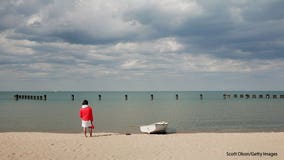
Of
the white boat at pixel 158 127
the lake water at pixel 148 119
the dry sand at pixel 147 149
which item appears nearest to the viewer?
the dry sand at pixel 147 149

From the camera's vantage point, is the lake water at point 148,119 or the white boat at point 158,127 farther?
the lake water at point 148,119

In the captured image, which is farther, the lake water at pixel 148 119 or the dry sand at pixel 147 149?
the lake water at pixel 148 119

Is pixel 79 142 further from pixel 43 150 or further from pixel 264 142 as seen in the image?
pixel 264 142

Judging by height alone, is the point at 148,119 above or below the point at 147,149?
below

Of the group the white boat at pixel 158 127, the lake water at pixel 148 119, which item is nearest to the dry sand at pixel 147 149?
the white boat at pixel 158 127

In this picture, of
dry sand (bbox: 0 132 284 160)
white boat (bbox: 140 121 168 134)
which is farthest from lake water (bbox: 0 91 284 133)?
dry sand (bbox: 0 132 284 160)

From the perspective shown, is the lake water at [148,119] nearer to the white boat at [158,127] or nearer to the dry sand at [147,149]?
the white boat at [158,127]

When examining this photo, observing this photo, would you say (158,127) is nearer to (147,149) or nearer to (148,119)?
(147,149)

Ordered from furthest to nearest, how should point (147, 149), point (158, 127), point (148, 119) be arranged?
point (148, 119) → point (158, 127) → point (147, 149)

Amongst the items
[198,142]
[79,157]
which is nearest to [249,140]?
[198,142]

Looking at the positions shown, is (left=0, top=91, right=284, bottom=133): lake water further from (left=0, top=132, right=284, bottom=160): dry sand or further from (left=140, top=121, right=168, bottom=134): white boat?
(left=0, top=132, right=284, bottom=160): dry sand

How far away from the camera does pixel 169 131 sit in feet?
71.7

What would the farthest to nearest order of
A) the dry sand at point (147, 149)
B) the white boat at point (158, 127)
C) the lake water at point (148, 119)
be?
the lake water at point (148, 119) < the white boat at point (158, 127) < the dry sand at point (147, 149)

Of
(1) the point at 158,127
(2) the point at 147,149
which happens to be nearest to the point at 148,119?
(1) the point at 158,127
